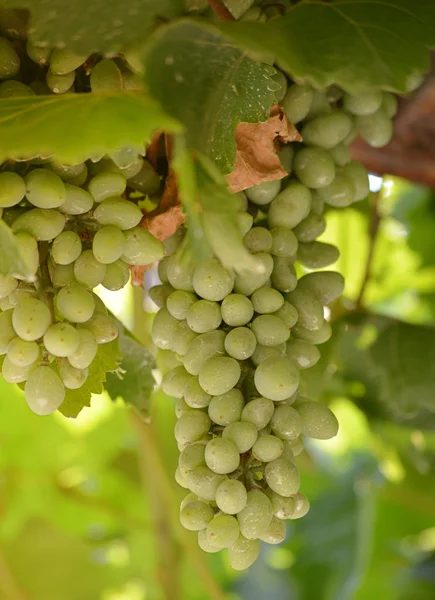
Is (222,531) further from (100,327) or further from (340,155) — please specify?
(340,155)

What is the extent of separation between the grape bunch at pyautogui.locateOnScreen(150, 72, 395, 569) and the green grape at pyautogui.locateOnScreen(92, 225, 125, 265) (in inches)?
1.0

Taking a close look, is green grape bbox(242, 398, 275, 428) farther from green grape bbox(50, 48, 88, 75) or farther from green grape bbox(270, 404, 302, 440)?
green grape bbox(50, 48, 88, 75)

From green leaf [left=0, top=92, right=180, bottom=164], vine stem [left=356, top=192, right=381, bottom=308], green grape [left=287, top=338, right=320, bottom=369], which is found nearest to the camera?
green leaf [left=0, top=92, right=180, bottom=164]

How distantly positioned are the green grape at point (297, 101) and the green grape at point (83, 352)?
0.15m

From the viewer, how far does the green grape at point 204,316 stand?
33 centimetres

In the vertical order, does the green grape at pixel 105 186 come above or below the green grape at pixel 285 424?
above

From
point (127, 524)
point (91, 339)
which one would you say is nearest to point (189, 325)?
point (91, 339)

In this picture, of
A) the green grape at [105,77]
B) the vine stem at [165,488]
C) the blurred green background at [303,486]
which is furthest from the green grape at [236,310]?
the vine stem at [165,488]

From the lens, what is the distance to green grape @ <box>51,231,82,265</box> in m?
0.31

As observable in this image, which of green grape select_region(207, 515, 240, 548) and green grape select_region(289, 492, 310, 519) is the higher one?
green grape select_region(207, 515, 240, 548)

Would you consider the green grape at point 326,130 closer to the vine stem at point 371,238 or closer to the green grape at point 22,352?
the green grape at point 22,352

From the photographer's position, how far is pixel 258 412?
0.31 m

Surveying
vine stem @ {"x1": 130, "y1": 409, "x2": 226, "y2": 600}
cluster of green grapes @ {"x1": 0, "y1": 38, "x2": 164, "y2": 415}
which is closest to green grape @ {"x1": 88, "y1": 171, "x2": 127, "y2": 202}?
cluster of green grapes @ {"x1": 0, "y1": 38, "x2": 164, "y2": 415}

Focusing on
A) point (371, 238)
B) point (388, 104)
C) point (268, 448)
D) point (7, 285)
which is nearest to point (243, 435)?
point (268, 448)
